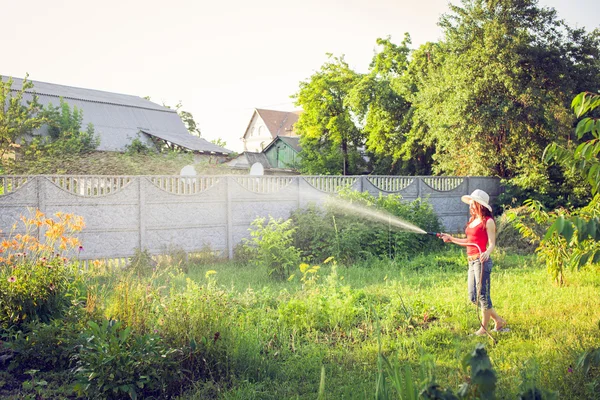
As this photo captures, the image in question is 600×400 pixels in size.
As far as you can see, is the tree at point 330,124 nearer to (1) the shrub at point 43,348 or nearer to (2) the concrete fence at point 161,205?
A: (2) the concrete fence at point 161,205

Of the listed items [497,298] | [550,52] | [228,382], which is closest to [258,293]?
[228,382]

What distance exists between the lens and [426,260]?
10.7m

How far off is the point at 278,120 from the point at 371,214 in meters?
47.0

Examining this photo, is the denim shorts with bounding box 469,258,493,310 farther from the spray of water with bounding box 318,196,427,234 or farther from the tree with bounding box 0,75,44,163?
the tree with bounding box 0,75,44,163

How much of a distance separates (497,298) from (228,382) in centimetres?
463

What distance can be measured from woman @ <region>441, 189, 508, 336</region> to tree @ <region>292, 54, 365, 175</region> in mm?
26744

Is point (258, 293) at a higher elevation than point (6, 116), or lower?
lower

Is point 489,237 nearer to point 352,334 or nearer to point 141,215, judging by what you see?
point 352,334

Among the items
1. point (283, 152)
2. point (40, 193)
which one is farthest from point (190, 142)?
point (40, 193)

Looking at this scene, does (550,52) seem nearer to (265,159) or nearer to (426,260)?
(426,260)

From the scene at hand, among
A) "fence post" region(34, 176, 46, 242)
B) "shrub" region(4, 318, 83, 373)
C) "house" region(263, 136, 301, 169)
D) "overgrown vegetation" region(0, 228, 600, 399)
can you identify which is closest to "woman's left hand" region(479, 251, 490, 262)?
"overgrown vegetation" region(0, 228, 600, 399)

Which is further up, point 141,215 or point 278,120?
point 278,120

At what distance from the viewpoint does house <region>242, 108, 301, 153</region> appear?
57000 mm

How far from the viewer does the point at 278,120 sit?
58531mm
